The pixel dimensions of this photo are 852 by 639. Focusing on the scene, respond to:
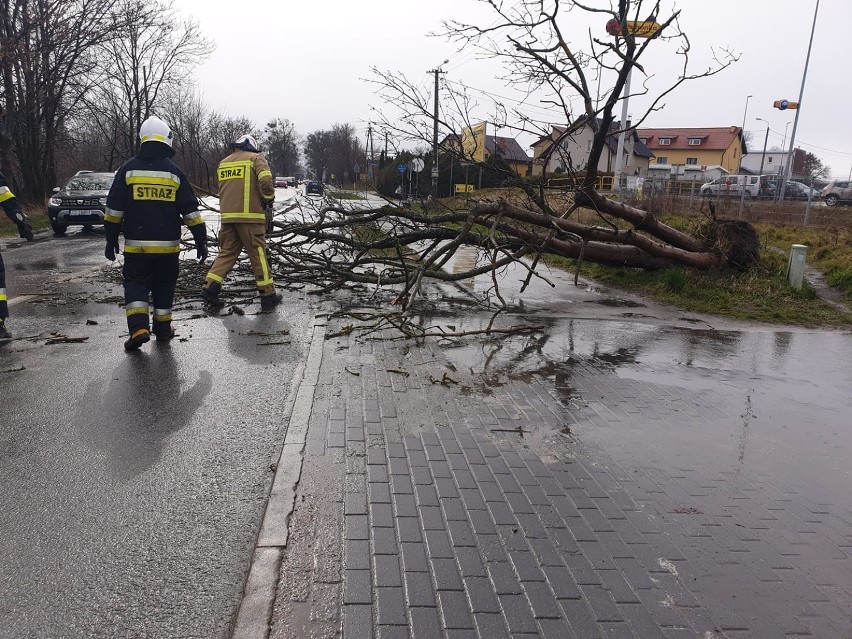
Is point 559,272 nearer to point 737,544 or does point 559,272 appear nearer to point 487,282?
point 487,282

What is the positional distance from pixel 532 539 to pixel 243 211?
20.6 feet

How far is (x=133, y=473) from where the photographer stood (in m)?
3.80

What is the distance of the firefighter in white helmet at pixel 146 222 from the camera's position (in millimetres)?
6367

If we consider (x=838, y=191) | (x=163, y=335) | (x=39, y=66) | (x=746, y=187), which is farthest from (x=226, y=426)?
(x=838, y=191)

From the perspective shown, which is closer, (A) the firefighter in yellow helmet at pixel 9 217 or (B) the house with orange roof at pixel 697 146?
(A) the firefighter in yellow helmet at pixel 9 217

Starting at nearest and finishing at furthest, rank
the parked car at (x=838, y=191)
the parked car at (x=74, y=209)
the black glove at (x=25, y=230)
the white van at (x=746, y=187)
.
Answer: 1. the black glove at (x=25, y=230)
2. the parked car at (x=74, y=209)
3. the parked car at (x=838, y=191)
4. the white van at (x=746, y=187)

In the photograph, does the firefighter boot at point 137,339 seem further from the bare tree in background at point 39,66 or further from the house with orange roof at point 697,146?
the house with orange roof at point 697,146

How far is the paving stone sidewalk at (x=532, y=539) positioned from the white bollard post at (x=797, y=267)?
6.70 m

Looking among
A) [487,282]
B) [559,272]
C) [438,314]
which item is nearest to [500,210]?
[438,314]

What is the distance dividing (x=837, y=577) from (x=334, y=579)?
2.32 meters

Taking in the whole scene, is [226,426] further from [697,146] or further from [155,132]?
[697,146]

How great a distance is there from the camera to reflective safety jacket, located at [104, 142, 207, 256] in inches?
251

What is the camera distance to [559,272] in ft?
43.6

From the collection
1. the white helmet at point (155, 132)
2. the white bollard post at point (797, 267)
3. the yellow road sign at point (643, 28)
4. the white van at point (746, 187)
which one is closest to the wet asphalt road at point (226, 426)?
the white helmet at point (155, 132)
